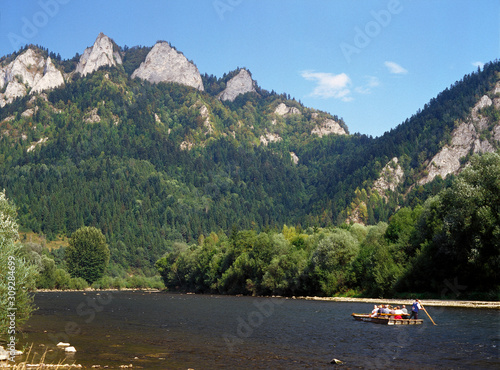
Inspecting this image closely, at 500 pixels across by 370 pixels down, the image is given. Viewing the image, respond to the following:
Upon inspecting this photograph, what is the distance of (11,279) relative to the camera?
104 ft

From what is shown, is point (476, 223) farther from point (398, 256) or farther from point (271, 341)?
point (271, 341)

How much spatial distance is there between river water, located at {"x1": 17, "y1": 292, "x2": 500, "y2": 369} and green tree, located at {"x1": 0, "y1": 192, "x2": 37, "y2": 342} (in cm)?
280

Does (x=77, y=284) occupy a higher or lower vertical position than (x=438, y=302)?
lower

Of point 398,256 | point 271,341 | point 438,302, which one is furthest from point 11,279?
point 398,256

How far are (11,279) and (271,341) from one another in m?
20.4

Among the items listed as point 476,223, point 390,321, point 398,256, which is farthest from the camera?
Result: point 398,256

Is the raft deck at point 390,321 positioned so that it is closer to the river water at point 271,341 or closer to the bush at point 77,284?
the river water at point 271,341

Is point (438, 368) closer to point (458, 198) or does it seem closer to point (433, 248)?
point (458, 198)

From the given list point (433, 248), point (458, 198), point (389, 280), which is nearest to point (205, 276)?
point (389, 280)

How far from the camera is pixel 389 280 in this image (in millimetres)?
86750

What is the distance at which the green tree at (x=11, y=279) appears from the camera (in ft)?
103

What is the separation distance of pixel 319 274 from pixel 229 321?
44.8 meters

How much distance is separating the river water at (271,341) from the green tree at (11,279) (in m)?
2.80

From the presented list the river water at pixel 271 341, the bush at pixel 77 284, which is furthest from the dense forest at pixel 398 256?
the bush at pixel 77 284
